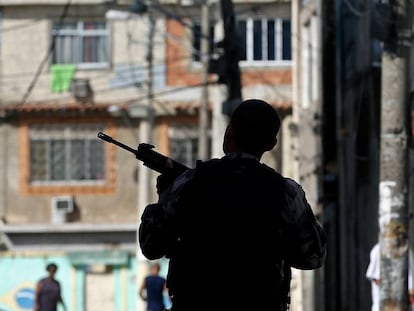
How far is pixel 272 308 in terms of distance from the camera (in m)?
4.40

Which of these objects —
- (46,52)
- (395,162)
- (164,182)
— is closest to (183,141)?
(46,52)

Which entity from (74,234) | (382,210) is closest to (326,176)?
(382,210)

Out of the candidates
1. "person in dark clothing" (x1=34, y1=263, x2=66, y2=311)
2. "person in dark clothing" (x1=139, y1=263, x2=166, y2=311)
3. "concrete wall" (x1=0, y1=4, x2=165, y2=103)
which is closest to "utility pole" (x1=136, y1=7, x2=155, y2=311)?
"concrete wall" (x1=0, y1=4, x2=165, y2=103)

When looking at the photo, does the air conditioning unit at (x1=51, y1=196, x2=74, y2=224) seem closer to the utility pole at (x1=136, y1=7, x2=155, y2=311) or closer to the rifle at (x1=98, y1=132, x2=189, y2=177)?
the utility pole at (x1=136, y1=7, x2=155, y2=311)

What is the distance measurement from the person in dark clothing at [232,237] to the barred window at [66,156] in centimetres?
2483

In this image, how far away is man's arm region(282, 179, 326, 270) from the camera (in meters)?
4.38

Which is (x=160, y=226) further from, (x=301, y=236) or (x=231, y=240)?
(x=301, y=236)

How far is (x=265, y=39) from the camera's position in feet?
94.1

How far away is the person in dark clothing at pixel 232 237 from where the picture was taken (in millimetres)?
4371

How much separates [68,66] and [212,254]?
24.9 meters

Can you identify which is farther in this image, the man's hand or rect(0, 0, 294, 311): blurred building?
rect(0, 0, 294, 311): blurred building

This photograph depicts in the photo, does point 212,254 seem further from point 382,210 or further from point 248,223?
point 382,210

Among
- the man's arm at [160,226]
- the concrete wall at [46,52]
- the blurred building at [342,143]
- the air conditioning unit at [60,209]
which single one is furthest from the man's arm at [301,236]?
the air conditioning unit at [60,209]

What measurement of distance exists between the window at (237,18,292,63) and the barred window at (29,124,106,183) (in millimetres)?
3962
